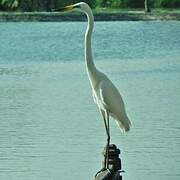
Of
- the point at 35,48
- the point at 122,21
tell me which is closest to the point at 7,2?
the point at 122,21

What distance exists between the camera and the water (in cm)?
1109

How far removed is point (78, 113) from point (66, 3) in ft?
116

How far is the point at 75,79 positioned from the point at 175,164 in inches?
350

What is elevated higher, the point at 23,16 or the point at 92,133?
the point at 92,133

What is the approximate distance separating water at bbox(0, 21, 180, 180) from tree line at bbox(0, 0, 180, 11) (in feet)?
64.9

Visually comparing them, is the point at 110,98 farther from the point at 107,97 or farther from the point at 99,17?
the point at 99,17

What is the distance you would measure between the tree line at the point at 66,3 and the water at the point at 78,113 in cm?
1979

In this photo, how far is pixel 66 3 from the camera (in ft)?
163

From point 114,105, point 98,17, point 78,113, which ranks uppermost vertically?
point 114,105

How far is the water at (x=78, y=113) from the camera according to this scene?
11.1m

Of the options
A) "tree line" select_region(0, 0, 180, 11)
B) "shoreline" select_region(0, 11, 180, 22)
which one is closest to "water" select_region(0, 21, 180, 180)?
"shoreline" select_region(0, 11, 180, 22)

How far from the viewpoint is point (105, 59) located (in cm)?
2558

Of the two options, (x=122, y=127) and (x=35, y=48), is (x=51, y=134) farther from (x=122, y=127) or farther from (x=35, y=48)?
(x=35, y=48)

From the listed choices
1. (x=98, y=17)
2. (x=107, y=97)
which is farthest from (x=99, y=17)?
(x=107, y=97)
